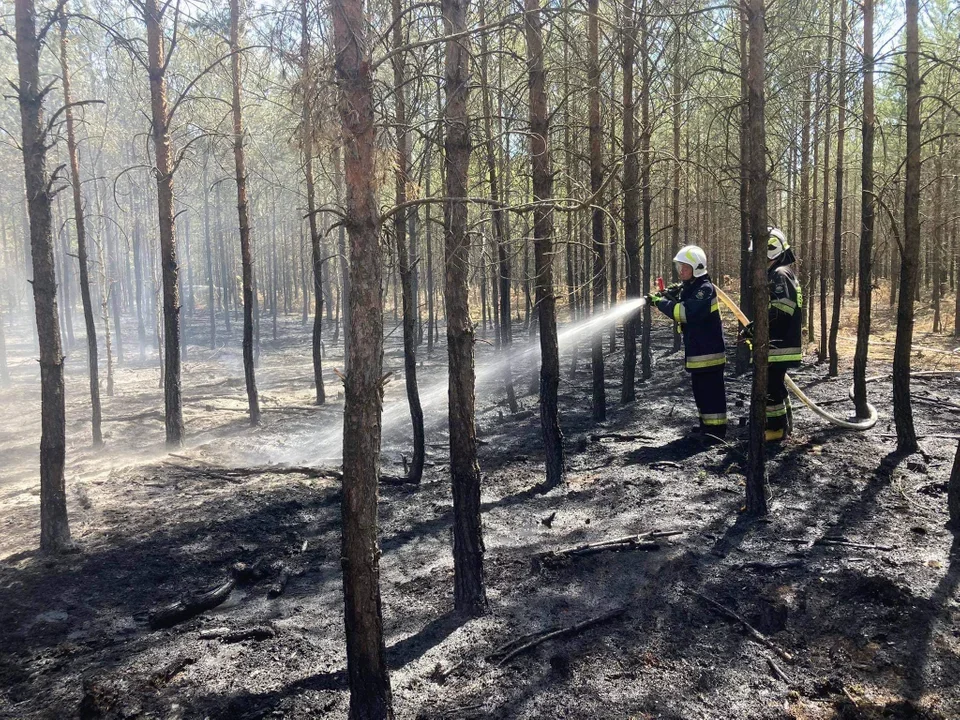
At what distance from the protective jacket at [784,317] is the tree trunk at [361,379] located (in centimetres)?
661

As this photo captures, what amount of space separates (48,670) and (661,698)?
14.4ft

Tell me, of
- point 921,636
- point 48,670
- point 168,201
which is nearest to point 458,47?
point 921,636

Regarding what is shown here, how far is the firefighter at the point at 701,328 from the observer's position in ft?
30.0

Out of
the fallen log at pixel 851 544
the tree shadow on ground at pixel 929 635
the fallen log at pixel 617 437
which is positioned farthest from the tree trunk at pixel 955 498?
the fallen log at pixel 617 437

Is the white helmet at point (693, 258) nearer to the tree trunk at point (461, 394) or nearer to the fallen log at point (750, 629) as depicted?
the tree trunk at point (461, 394)

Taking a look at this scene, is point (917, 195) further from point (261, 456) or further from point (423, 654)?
point (261, 456)

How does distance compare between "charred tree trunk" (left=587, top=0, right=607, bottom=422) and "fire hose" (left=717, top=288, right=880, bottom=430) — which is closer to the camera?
"fire hose" (left=717, top=288, right=880, bottom=430)

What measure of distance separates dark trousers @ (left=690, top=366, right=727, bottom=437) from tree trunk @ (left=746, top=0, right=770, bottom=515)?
2.75m

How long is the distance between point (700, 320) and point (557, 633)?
539 cm

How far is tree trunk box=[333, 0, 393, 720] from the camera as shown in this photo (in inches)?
141

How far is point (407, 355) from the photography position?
362 inches

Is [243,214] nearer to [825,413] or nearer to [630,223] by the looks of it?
[630,223]

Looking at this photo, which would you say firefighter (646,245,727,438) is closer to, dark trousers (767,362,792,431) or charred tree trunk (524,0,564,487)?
dark trousers (767,362,792,431)

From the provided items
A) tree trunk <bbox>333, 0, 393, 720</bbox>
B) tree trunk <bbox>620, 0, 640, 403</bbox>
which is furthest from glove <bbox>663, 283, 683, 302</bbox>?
tree trunk <bbox>333, 0, 393, 720</bbox>
